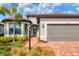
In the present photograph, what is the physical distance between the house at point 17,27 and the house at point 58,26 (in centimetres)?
36

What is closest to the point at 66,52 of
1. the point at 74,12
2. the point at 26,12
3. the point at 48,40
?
the point at 48,40

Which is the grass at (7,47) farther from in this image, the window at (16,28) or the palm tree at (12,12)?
the palm tree at (12,12)

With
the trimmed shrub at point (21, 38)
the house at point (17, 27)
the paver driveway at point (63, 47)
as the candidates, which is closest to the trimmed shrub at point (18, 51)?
the paver driveway at point (63, 47)

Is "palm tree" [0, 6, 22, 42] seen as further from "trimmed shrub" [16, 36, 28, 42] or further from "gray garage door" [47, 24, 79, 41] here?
"gray garage door" [47, 24, 79, 41]

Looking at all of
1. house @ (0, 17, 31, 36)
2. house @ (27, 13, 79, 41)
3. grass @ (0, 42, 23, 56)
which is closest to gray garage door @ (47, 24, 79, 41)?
house @ (27, 13, 79, 41)

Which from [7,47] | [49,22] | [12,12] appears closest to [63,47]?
[49,22]

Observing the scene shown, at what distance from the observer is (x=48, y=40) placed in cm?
1231

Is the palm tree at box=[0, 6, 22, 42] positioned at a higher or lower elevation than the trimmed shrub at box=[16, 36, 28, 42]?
higher

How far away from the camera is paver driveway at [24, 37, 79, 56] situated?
463 inches

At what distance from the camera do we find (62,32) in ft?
40.1

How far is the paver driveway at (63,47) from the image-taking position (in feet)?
38.6

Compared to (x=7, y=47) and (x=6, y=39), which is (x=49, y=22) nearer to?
(x=6, y=39)

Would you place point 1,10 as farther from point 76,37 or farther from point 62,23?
point 76,37

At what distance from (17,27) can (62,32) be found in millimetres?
2356
